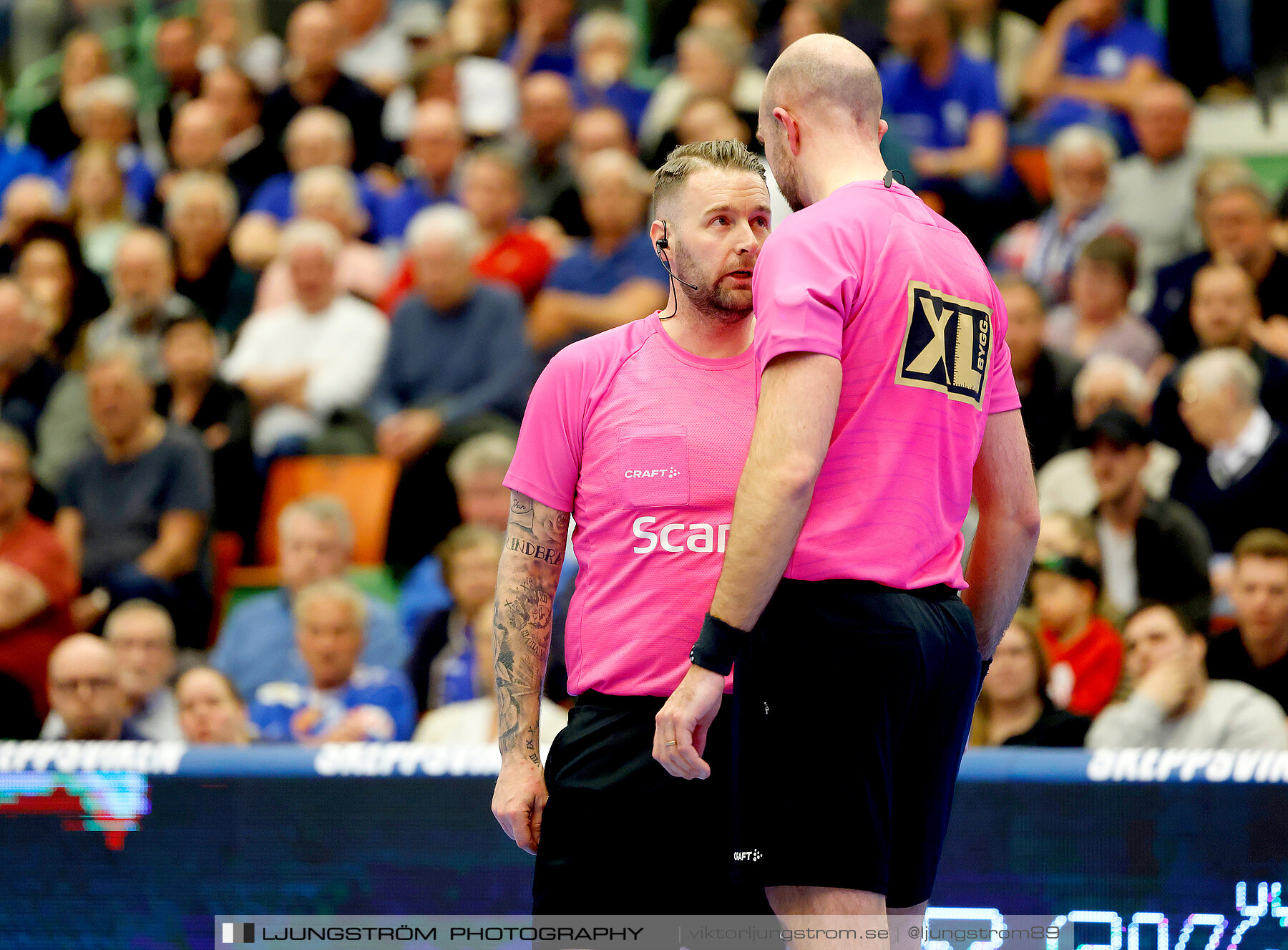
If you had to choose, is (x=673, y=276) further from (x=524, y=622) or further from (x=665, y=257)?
(x=524, y=622)

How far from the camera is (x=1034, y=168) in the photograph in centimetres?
960

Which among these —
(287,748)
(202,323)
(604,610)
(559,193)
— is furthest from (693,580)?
(559,193)

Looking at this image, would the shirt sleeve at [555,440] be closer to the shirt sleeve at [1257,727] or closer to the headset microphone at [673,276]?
the headset microphone at [673,276]

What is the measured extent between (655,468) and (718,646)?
20.9 inches

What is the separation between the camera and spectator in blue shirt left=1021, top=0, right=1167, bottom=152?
9570 millimetres

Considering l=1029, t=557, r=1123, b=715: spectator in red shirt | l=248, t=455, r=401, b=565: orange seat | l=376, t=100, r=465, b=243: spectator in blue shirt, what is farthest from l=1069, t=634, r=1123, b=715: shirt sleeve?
l=376, t=100, r=465, b=243: spectator in blue shirt

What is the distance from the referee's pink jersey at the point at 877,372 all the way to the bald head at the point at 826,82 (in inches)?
7.6

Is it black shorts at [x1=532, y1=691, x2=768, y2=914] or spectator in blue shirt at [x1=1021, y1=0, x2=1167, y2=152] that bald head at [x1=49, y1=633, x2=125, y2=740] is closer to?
black shorts at [x1=532, y1=691, x2=768, y2=914]

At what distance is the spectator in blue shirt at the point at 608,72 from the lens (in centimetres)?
1025

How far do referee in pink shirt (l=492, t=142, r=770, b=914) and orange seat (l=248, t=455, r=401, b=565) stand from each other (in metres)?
4.70

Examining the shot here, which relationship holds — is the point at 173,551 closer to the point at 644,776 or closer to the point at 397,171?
the point at 397,171

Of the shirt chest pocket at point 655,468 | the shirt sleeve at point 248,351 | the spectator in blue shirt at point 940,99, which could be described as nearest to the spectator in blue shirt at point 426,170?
the shirt sleeve at point 248,351

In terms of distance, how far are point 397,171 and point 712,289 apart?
25.7 feet

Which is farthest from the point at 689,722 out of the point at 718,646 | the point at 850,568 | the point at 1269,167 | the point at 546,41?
the point at 546,41
